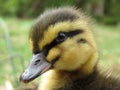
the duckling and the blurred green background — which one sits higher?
the duckling

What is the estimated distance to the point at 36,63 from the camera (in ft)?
6.98

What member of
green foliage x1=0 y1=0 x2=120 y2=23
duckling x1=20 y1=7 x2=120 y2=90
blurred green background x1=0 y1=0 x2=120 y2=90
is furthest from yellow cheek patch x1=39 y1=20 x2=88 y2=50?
green foliage x1=0 y1=0 x2=120 y2=23

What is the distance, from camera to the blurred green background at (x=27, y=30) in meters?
3.30

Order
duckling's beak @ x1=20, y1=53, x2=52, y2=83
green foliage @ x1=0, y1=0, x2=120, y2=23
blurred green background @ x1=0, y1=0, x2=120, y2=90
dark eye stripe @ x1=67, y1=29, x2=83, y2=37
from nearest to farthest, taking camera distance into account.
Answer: duckling's beak @ x1=20, y1=53, x2=52, y2=83 → dark eye stripe @ x1=67, y1=29, x2=83, y2=37 → blurred green background @ x1=0, y1=0, x2=120, y2=90 → green foliage @ x1=0, y1=0, x2=120, y2=23

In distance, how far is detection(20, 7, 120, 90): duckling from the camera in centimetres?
212

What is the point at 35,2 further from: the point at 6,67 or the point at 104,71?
the point at 104,71

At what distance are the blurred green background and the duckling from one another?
171 mm

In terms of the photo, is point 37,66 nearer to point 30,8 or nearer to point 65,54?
point 65,54

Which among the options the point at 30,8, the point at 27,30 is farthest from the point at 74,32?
the point at 30,8

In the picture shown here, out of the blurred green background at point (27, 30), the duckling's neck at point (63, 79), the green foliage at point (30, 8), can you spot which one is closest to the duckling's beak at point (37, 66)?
the duckling's neck at point (63, 79)

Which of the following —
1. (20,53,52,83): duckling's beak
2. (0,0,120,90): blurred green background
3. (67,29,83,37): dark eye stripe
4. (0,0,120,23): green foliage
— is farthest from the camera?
(0,0,120,23): green foliage

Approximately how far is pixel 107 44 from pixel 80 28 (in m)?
3.43

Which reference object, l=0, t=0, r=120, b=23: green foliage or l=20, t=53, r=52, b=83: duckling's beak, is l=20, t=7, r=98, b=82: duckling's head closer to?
l=20, t=53, r=52, b=83: duckling's beak

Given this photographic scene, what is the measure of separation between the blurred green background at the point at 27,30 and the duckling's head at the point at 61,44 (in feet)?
0.58
